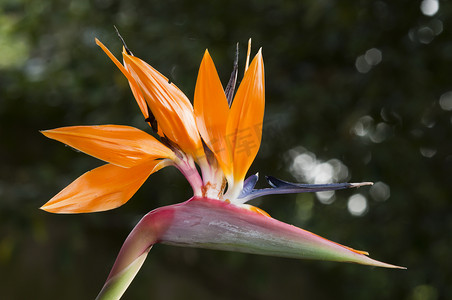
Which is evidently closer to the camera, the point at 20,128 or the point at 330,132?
the point at 330,132

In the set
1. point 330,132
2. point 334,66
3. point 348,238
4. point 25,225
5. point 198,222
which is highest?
point 334,66

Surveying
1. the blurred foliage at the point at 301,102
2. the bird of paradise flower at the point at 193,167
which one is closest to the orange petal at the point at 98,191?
the bird of paradise flower at the point at 193,167

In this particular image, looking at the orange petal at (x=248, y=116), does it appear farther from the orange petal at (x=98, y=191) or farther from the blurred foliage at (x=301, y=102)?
the blurred foliage at (x=301, y=102)

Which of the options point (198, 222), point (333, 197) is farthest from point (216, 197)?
point (333, 197)

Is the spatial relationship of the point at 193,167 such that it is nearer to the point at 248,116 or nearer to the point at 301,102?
the point at 248,116

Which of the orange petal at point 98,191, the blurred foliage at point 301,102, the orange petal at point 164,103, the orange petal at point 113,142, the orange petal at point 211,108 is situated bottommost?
the orange petal at point 98,191

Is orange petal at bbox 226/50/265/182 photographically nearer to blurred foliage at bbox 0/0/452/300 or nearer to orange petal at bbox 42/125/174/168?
orange petal at bbox 42/125/174/168

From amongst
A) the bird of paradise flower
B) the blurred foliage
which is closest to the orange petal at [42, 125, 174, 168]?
the bird of paradise flower

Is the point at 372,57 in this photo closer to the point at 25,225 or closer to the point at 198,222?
the point at 25,225
